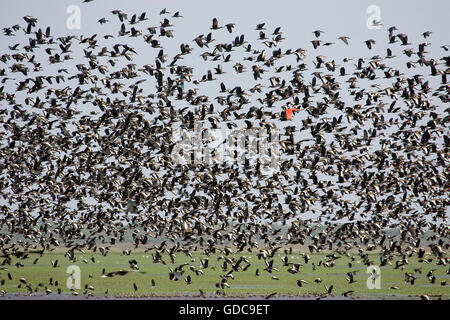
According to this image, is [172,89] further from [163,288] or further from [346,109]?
[163,288]

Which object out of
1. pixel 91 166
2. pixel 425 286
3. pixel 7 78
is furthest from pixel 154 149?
pixel 425 286

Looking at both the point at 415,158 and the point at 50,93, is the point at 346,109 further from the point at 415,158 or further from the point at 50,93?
the point at 50,93

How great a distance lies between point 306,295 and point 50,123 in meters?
23.2

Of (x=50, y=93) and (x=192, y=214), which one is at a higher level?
(x=50, y=93)

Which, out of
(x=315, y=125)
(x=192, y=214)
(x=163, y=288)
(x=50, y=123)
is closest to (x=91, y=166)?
(x=50, y=123)

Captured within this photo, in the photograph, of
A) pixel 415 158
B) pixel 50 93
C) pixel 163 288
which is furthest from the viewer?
pixel 163 288

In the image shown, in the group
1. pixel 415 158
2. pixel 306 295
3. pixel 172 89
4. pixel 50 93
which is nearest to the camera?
pixel 172 89

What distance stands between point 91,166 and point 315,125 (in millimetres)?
14052

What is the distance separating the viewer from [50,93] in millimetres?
38156

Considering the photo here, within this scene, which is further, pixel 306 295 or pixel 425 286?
pixel 425 286

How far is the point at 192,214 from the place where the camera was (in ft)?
123

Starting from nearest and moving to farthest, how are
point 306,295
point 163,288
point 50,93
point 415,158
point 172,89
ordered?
point 172,89, point 50,93, point 415,158, point 306,295, point 163,288

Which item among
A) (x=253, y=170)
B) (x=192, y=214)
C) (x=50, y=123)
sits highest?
(x=50, y=123)

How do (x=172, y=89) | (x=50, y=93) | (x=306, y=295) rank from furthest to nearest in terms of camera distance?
(x=306, y=295) < (x=50, y=93) < (x=172, y=89)
